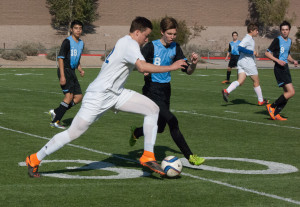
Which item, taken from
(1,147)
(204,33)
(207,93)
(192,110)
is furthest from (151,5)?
(1,147)

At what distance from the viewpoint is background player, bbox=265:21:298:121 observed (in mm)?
13500

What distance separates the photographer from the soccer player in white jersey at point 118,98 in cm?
708

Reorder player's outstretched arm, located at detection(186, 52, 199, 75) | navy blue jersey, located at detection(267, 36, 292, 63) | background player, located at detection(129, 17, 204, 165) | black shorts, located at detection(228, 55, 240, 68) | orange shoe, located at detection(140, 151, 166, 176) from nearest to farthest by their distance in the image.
Answer: orange shoe, located at detection(140, 151, 166, 176) < player's outstretched arm, located at detection(186, 52, 199, 75) < background player, located at detection(129, 17, 204, 165) < navy blue jersey, located at detection(267, 36, 292, 63) < black shorts, located at detection(228, 55, 240, 68)

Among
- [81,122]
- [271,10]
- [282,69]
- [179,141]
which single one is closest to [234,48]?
[282,69]

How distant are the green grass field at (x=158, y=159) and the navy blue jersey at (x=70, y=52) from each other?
1431 millimetres

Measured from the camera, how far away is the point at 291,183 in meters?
7.14

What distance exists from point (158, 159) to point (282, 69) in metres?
5.95

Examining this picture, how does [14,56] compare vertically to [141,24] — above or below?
below

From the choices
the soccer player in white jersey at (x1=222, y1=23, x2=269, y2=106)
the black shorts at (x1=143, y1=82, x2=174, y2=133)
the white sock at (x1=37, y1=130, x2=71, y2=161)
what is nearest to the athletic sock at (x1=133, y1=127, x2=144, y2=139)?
the black shorts at (x1=143, y1=82, x2=174, y2=133)

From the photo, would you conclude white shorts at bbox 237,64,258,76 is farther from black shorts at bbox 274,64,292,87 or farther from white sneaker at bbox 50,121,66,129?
white sneaker at bbox 50,121,66,129

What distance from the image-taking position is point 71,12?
68500mm

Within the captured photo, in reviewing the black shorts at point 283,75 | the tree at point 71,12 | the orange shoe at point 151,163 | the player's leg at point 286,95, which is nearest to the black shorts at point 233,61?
the black shorts at point 283,75

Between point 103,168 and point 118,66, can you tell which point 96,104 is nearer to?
point 118,66

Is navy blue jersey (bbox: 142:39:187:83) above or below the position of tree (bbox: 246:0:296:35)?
above
